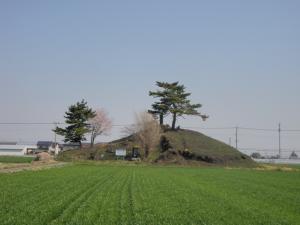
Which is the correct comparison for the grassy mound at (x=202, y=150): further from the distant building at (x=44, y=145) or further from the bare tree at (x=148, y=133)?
the distant building at (x=44, y=145)

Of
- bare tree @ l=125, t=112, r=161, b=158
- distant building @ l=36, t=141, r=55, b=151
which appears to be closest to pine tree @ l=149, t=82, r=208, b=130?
bare tree @ l=125, t=112, r=161, b=158

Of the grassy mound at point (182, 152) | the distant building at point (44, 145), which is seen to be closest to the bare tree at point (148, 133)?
the grassy mound at point (182, 152)

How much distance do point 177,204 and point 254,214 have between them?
419 centimetres

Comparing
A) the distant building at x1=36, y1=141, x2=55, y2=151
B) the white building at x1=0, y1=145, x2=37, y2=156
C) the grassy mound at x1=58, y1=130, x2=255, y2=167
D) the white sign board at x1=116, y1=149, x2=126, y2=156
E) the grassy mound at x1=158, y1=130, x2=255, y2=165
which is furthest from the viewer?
the distant building at x1=36, y1=141, x2=55, y2=151

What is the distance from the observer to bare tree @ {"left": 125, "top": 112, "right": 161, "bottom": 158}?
104 metres

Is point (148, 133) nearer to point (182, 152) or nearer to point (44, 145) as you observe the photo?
point (182, 152)

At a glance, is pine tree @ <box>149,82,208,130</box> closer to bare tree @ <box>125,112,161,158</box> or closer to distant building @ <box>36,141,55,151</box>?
bare tree @ <box>125,112,161,158</box>

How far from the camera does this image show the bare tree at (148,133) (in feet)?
343

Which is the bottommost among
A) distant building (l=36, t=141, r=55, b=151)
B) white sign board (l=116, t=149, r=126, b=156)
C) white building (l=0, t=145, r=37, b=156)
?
white sign board (l=116, t=149, r=126, b=156)

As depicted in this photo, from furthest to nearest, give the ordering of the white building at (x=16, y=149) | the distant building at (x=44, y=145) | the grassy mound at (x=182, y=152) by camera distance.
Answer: the distant building at (x=44, y=145) < the white building at (x=16, y=149) < the grassy mound at (x=182, y=152)

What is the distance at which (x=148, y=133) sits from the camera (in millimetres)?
105062

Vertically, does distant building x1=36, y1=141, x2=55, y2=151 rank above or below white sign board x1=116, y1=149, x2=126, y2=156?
above

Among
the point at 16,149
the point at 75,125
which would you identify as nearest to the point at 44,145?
the point at 16,149

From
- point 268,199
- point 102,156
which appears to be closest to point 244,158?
point 102,156
